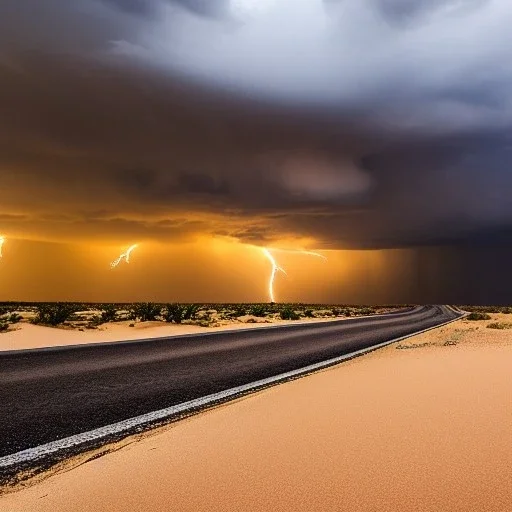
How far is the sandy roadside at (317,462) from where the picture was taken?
8.81 ft

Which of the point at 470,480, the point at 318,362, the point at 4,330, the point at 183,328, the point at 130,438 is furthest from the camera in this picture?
the point at 183,328

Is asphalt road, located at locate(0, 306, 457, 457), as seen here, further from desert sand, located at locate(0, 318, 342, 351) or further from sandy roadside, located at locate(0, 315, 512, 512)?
desert sand, located at locate(0, 318, 342, 351)

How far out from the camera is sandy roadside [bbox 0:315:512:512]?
2.69 metres

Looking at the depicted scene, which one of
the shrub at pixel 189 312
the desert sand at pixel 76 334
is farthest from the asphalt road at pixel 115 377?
the shrub at pixel 189 312

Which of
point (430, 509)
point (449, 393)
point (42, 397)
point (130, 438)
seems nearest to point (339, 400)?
point (449, 393)

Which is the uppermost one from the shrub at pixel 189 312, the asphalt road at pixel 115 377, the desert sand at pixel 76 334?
the shrub at pixel 189 312

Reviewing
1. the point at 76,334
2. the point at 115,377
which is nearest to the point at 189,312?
the point at 76,334

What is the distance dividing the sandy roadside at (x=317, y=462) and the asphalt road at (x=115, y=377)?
1402 millimetres

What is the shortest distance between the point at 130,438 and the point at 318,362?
706 centimetres

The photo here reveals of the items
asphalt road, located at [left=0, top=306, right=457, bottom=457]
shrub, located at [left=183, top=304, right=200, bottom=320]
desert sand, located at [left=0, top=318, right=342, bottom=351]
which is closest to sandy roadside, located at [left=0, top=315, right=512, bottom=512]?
asphalt road, located at [left=0, top=306, right=457, bottom=457]

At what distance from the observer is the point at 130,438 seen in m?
4.75

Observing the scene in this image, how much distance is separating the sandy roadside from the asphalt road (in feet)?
4.60

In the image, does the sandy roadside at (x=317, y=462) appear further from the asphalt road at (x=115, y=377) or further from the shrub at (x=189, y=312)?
the shrub at (x=189, y=312)

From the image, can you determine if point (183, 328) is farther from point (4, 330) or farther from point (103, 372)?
point (103, 372)
